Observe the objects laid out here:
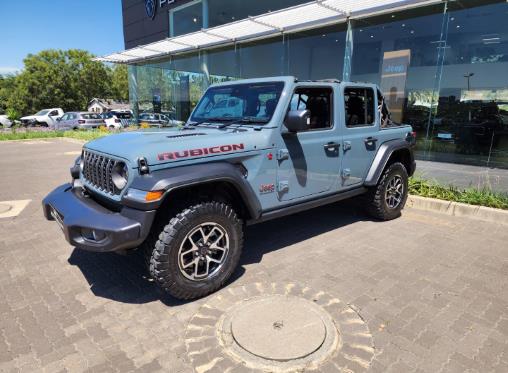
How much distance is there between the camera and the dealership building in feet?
27.4

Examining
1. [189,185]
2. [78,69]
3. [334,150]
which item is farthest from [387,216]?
[78,69]

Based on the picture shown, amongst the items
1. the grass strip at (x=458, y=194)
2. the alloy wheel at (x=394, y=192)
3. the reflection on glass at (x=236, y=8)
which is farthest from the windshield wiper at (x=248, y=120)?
the reflection on glass at (x=236, y=8)

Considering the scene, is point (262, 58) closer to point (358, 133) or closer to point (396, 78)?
point (396, 78)

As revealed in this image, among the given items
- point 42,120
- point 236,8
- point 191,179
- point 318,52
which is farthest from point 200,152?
point 42,120

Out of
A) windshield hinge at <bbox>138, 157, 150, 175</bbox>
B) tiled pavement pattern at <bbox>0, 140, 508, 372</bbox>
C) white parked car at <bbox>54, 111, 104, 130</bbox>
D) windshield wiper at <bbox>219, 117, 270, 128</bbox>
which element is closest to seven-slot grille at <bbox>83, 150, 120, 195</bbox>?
windshield hinge at <bbox>138, 157, 150, 175</bbox>

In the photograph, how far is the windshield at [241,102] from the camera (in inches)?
142

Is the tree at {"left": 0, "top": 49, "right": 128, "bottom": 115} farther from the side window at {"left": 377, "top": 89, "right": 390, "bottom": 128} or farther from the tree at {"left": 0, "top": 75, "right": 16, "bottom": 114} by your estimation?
the side window at {"left": 377, "top": 89, "right": 390, "bottom": 128}

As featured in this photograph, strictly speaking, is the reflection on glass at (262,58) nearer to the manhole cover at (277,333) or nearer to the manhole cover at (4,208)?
the manhole cover at (4,208)

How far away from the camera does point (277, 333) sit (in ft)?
8.39

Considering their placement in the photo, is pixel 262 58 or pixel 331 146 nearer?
pixel 331 146

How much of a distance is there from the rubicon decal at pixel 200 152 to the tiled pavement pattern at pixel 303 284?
4.24 ft

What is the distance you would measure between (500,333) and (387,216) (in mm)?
2535

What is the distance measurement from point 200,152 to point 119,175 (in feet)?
2.32

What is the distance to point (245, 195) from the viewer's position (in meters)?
3.17
